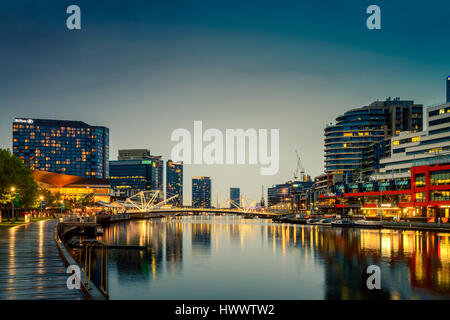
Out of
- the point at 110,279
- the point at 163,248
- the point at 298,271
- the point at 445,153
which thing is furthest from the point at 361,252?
the point at 445,153

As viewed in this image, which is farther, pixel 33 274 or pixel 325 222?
pixel 325 222

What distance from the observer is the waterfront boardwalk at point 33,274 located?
22750mm

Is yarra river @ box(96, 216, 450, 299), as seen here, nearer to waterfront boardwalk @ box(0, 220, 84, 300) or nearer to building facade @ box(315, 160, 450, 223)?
waterfront boardwalk @ box(0, 220, 84, 300)

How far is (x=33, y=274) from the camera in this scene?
90.5 ft

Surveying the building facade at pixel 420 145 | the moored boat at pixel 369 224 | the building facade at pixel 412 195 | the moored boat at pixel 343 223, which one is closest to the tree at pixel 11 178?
the moored boat at pixel 369 224

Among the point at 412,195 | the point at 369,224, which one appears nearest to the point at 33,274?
the point at 369,224

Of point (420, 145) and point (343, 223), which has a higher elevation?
point (420, 145)

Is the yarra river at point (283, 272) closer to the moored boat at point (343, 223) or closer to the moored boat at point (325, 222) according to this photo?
the moored boat at point (343, 223)

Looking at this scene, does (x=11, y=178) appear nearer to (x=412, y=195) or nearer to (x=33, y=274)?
(x=33, y=274)

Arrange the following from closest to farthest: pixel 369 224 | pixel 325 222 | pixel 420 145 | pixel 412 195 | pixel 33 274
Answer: pixel 33 274 → pixel 369 224 → pixel 412 195 → pixel 420 145 → pixel 325 222

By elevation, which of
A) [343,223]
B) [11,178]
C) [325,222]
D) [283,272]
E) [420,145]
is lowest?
[325,222]

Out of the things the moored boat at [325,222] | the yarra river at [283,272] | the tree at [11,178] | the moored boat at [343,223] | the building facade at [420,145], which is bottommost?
the moored boat at [325,222]
